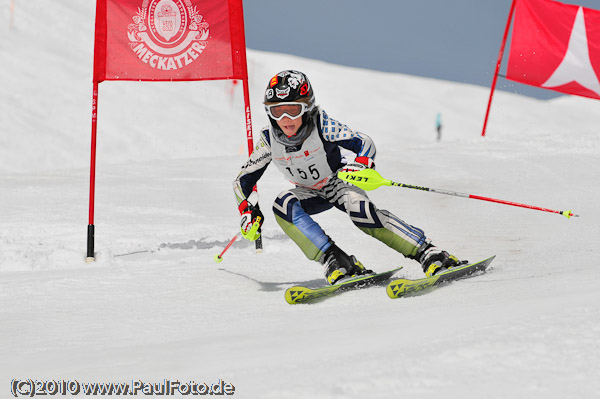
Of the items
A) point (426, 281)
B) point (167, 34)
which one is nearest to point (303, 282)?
point (426, 281)

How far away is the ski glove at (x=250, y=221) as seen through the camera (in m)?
4.66

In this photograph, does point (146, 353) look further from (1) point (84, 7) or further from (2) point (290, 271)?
(1) point (84, 7)

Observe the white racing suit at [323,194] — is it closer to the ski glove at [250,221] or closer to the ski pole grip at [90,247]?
the ski glove at [250,221]

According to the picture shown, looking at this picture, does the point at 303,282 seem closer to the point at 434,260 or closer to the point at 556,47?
the point at 434,260

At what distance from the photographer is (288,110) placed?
14.6ft

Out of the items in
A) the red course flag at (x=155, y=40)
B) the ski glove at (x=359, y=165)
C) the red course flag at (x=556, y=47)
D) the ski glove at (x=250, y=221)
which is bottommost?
the ski glove at (x=250, y=221)

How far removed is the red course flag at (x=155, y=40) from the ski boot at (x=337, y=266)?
2.62 m

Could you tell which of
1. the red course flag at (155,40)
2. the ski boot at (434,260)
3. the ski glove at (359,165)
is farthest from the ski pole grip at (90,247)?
the ski boot at (434,260)

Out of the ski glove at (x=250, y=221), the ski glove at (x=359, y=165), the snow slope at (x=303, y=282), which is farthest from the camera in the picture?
the ski glove at (x=250, y=221)

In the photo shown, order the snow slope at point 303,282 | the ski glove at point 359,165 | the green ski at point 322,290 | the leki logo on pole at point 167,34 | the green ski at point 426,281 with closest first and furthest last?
1. the snow slope at point 303,282
2. the green ski at point 426,281
3. the green ski at point 322,290
4. the ski glove at point 359,165
5. the leki logo on pole at point 167,34

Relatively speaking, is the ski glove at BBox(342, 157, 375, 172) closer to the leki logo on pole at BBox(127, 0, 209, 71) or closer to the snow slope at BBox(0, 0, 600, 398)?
the snow slope at BBox(0, 0, 600, 398)

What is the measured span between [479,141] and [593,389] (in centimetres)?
1244

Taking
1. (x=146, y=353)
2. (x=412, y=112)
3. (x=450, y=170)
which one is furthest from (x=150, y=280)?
(x=412, y=112)

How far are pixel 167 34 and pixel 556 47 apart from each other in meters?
10.2
